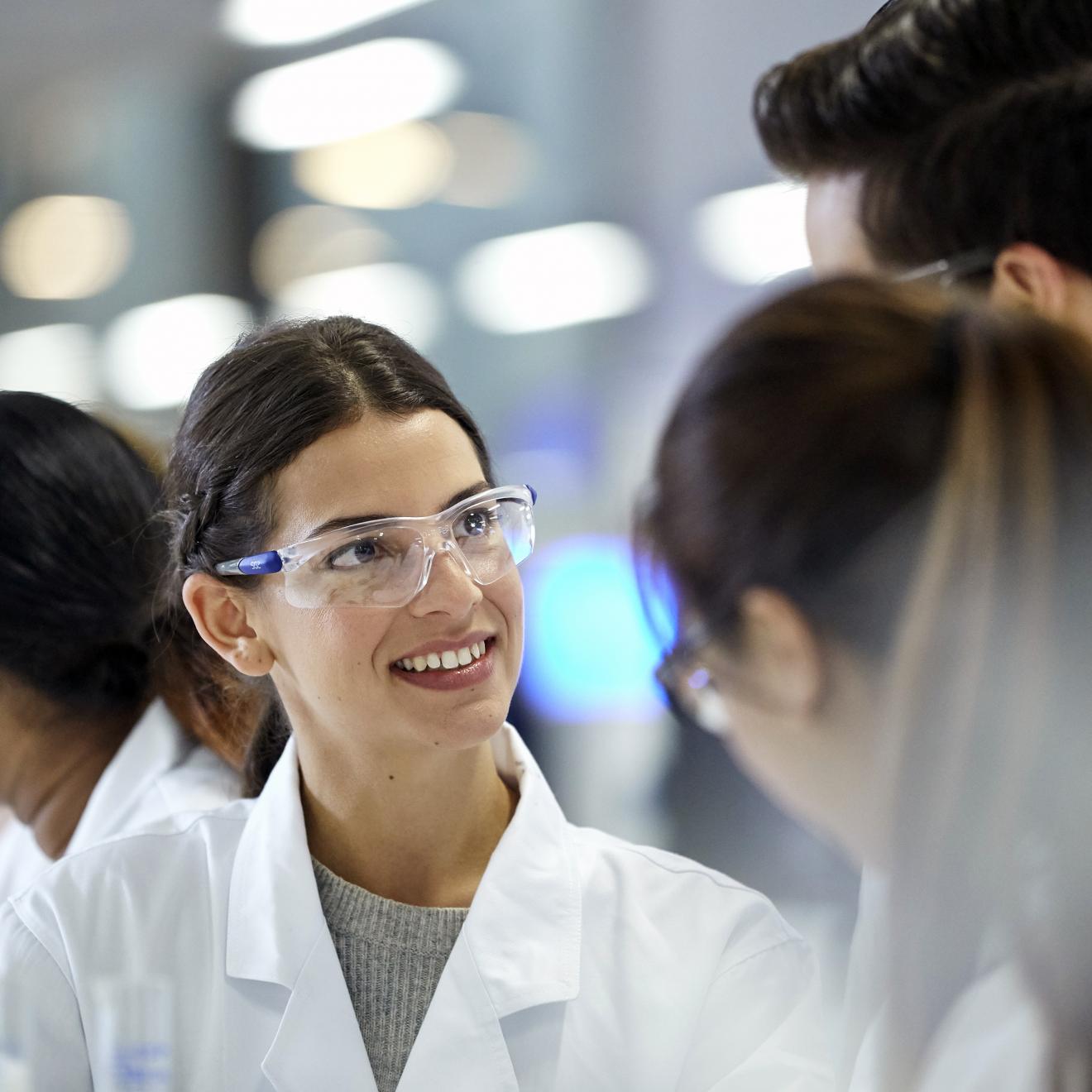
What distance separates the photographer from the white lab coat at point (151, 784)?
6.25 feet

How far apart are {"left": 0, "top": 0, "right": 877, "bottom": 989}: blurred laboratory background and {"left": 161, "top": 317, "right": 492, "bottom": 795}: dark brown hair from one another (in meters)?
2.02

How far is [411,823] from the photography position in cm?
161

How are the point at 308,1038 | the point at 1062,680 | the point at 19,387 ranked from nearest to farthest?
the point at 1062,680, the point at 308,1038, the point at 19,387

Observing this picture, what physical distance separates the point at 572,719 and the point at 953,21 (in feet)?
10.8

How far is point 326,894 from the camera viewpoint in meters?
1.60

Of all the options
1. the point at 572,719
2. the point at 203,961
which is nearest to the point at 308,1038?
the point at 203,961

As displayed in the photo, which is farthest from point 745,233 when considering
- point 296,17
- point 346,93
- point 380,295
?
point 296,17

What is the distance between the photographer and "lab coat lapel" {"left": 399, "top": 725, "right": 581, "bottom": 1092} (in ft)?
4.63

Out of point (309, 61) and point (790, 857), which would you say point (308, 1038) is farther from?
point (309, 61)

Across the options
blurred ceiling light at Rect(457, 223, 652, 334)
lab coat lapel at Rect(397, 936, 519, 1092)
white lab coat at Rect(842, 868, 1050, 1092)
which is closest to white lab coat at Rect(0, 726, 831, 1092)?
lab coat lapel at Rect(397, 936, 519, 1092)

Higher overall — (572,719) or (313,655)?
(313,655)

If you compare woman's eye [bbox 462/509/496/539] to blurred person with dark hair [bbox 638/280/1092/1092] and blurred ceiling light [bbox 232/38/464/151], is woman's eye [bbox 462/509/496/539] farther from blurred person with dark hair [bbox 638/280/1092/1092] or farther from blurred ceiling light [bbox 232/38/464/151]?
blurred ceiling light [bbox 232/38/464/151]

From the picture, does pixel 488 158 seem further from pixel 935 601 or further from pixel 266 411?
pixel 935 601

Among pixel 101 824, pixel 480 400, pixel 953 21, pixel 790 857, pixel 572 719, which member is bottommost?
pixel 572 719
